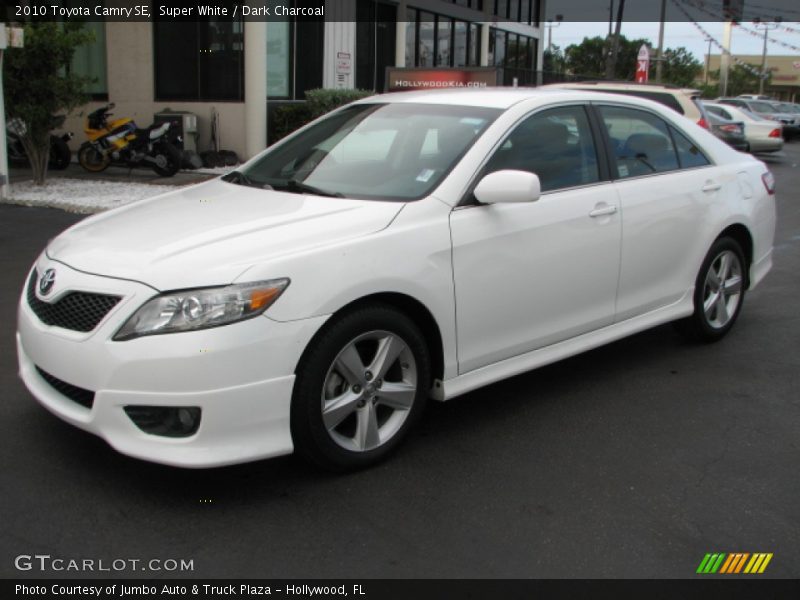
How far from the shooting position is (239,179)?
15.6 ft

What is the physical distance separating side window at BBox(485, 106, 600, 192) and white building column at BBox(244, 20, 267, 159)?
1155 cm

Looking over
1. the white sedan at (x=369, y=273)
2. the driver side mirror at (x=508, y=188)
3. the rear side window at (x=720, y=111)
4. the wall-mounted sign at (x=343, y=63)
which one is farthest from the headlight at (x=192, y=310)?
the rear side window at (x=720, y=111)

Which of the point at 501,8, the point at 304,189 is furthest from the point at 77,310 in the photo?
the point at 501,8

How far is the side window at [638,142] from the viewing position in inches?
195

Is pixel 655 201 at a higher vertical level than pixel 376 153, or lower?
lower

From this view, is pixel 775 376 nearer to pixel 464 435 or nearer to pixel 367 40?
pixel 464 435

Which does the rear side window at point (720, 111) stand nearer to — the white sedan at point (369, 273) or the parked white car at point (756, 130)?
the parked white car at point (756, 130)

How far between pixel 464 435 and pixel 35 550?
201 centimetres

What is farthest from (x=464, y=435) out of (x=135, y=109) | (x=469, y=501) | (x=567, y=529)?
(x=135, y=109)

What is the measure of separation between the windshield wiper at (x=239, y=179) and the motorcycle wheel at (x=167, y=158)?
958cm

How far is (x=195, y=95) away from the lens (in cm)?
1667

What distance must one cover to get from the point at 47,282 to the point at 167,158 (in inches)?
428

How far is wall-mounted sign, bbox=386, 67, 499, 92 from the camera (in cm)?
1623

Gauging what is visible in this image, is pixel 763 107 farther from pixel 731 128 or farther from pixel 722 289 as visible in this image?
pixel 722 289
